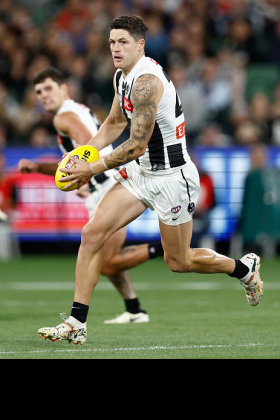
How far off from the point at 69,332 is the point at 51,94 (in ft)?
10.3

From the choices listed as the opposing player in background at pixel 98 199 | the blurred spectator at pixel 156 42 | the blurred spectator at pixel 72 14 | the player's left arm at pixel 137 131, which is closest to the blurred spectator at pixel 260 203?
the blurred spectator at pixel 156 42

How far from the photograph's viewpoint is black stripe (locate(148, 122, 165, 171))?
5727 millimetres

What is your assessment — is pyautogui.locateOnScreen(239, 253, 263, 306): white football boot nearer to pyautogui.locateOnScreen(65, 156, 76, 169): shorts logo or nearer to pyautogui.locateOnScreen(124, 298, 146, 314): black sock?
pyautogui.locateOnScreen(124, 298, 146, 314): black sock

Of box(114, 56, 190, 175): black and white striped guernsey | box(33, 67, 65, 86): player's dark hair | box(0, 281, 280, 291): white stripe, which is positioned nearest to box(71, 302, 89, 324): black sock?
box(114, 56, 190, 175): black and white striped guernsey

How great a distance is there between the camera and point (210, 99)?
14328mm

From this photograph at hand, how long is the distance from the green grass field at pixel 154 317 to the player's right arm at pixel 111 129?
1697 mm

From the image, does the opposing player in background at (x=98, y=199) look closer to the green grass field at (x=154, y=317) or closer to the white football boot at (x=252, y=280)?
the green grass field at (x=154, y=317)

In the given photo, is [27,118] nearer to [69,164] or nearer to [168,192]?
[168,192]

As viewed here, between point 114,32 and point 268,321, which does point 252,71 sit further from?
point 114,32

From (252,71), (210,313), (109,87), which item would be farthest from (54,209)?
(210,313)

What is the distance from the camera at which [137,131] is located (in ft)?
17.3

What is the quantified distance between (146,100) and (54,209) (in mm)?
9089

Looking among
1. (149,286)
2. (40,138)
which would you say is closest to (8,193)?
→ (40,138)

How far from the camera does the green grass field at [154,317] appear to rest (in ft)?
17.2
